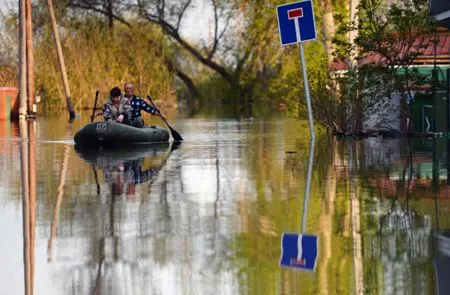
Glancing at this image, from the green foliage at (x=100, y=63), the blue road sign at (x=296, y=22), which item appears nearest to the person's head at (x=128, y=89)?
the blue road sign at (x=296, y=22)

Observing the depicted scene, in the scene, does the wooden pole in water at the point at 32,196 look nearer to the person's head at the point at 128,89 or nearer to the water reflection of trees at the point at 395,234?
the person's head at the point at 128,89

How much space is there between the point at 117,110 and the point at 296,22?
4.44 m

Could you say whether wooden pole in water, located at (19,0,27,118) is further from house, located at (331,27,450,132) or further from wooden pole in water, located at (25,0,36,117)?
house, located at (331,27,450,132)

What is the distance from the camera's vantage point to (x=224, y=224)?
10.8 m

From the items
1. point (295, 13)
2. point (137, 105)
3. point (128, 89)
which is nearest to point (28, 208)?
point (295, 13)

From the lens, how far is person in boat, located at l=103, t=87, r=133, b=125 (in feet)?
81.9

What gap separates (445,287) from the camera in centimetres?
749

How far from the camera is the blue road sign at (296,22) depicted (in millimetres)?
22438

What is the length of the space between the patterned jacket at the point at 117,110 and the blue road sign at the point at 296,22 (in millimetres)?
4051

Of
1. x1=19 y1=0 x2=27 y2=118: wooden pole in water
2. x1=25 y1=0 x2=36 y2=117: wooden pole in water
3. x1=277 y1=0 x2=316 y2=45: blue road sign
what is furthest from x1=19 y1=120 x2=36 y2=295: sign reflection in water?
x1=25 y1=0 x2=36 y2=117: wooden pole in water

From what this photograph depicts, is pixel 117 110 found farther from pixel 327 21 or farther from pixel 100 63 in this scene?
pixel 100 63

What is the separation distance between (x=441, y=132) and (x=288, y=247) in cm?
1801

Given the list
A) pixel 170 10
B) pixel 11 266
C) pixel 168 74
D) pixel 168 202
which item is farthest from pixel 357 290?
pixel 170 10

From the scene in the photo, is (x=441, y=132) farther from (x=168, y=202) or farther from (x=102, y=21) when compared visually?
(x=102, y=21)
